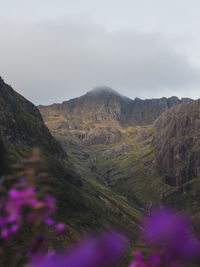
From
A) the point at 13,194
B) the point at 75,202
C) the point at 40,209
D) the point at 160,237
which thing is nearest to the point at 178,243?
the point at 160,237

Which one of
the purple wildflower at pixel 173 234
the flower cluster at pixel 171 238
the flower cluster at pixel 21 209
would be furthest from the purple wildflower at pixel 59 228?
the purple wildflower at pixel 173 234

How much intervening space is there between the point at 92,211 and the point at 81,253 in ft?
583

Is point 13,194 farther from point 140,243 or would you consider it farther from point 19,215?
point 140,243

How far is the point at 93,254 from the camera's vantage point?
1.66 metres

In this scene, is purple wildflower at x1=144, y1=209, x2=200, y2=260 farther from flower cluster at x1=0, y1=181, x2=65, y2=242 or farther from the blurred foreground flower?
flower cluster at x1=0, y1=181, x2=65, y2=242

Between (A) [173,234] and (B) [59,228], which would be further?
(B) [59,228]

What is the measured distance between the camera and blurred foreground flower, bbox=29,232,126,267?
1.64 meters

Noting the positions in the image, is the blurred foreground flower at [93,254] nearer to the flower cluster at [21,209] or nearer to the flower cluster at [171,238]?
the flower cluster at [171,238]

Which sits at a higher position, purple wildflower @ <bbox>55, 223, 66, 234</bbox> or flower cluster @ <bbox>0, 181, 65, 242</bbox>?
flower cluster @ <bbox>0, 181, 65, 242</bbox>

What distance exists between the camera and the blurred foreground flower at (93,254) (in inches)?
64.4

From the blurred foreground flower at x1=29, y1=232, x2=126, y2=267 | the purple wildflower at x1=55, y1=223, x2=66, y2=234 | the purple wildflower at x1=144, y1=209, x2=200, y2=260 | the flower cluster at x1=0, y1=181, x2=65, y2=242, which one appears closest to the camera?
the blurred foreground flower at x1=29, y1=232, x2=126, y2=267

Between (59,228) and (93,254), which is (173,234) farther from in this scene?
(59,228)

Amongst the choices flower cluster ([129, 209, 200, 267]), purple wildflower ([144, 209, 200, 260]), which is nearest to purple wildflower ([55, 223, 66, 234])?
flower cluster ([129, 209, 200, 267])

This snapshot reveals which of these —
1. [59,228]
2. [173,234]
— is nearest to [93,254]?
[173,234]
